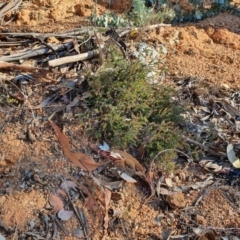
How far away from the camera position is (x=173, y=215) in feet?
9.02

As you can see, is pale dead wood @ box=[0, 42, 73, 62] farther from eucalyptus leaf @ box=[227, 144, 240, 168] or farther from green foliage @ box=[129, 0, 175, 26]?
eucalyptus leaf @ box=[227, 144, 240, 168]

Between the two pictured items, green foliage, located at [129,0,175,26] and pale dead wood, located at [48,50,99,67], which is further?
green foliage, located at [129,0,175,26]

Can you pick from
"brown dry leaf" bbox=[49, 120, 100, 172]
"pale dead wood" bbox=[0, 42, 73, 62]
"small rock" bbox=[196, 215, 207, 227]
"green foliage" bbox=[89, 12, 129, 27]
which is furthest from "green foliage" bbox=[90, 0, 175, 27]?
"small rock" bbox=[196, 215, 207, 227]

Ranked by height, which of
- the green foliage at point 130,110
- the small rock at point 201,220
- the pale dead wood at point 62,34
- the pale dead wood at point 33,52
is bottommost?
the small rock at point 201,220

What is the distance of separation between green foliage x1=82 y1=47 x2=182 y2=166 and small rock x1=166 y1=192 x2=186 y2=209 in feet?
0.91

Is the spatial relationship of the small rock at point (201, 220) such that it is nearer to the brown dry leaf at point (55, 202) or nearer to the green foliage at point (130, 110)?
the green foliage at point (130, 110)

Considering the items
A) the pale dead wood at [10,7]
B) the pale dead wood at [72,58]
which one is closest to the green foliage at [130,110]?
the pale dead wood at [72,58]

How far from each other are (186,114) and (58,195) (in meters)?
1.03

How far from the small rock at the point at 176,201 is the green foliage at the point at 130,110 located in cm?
28

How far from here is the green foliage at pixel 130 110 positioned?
293cm

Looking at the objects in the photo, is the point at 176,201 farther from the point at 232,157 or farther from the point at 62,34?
the point at 62,34

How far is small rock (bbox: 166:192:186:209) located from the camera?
276cm

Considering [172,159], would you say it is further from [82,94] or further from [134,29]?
[134,29]

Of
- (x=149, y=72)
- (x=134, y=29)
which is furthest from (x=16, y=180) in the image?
(x=134, y=29)
